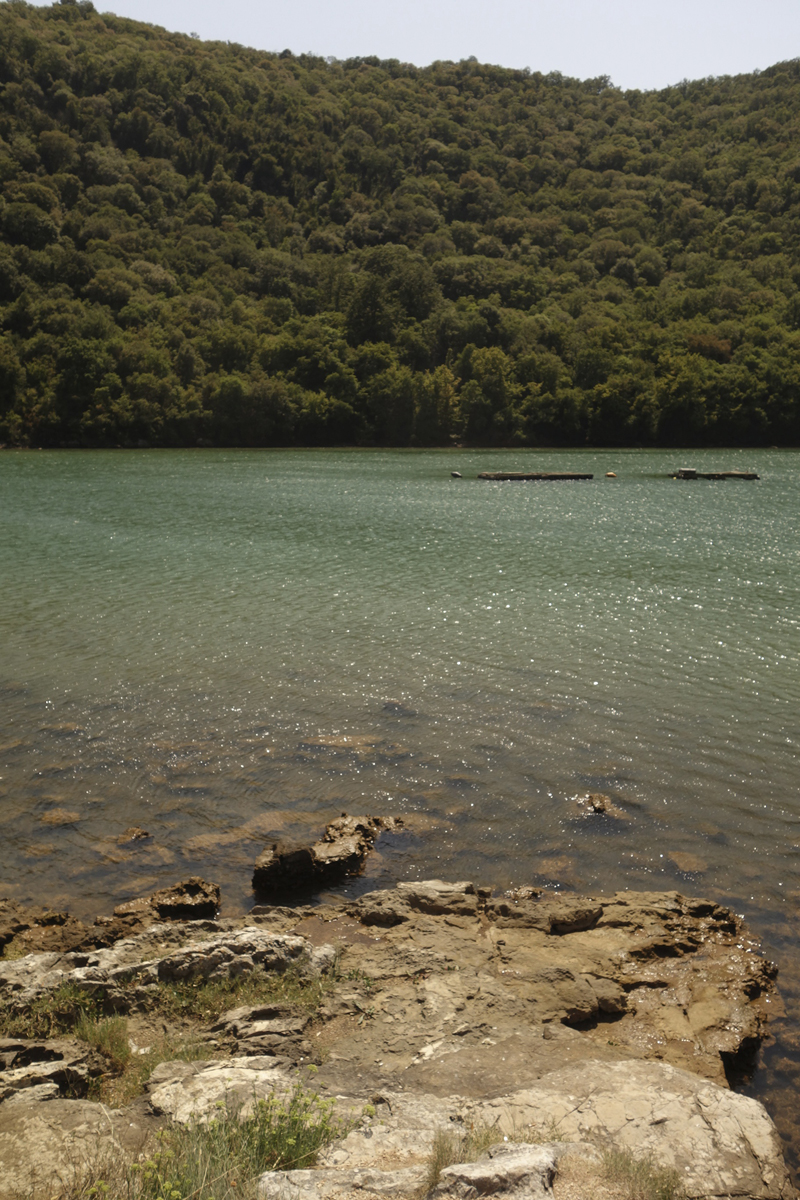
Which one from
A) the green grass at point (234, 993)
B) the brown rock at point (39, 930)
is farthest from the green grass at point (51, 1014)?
the brown rock at point (39, 930)

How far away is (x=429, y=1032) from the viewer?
6.43m

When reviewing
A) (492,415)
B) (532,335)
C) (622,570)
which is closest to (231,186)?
(532,335)

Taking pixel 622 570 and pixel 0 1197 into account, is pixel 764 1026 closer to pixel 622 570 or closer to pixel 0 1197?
pixel 0 1197

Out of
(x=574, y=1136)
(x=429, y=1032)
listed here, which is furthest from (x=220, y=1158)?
(x=429, y=1032)

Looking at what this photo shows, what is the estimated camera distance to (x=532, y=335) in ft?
397

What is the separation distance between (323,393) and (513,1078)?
104070 mm

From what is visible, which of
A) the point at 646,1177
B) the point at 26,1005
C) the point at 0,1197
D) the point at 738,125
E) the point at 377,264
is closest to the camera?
the point at 0,1197

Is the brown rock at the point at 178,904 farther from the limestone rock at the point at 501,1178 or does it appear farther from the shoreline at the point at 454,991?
the limestone rock at the point at 501,1178

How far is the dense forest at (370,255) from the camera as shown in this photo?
10144cm

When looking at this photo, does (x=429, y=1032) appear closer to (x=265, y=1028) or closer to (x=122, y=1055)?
(x=265, y=1028)

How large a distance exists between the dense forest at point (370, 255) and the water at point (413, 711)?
7703 centimetres

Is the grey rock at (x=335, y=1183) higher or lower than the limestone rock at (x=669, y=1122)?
higher

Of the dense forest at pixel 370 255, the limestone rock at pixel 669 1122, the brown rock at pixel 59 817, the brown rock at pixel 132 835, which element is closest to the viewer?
the limestone rock at pixel 669 1122

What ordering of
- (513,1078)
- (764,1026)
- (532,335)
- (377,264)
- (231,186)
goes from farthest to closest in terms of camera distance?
(231,186), (377,264), (532,335), (764,1026), (513,1078)
